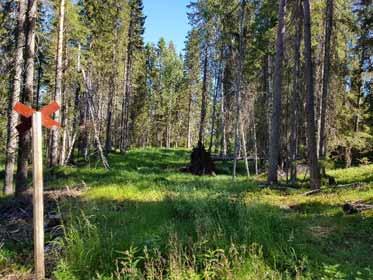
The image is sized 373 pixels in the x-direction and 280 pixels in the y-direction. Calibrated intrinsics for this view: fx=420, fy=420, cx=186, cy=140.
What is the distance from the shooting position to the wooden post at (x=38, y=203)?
18.1 ft

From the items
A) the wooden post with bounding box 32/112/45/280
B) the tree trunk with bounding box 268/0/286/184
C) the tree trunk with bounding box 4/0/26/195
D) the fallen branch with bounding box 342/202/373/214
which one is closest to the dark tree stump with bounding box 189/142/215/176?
the tree trunk with bounding box 268/0/286/184

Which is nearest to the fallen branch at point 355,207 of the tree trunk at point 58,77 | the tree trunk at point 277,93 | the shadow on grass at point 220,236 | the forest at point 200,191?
the forest at point 200,191

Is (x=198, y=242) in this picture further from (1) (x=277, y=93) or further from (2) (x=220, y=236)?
(1) (x=277, y=93)

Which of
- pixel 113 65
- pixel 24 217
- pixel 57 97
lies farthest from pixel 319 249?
pixel 113 65

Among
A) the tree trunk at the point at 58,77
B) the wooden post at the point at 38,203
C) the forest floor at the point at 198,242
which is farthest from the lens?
the tree trunk at the point at 58,77

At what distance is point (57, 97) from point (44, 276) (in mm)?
14158

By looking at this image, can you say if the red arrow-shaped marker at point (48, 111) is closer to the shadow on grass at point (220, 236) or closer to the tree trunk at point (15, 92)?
the shadow on grass at point (220, 236)

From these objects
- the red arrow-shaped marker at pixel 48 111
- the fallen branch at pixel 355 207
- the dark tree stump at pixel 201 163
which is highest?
the red arrow-shaped marker at pixel 48 111

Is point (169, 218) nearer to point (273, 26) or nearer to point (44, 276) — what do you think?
point (44, 276)

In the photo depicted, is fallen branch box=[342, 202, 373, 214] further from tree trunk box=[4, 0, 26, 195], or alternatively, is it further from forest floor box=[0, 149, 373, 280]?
tree trunk box=[4, 0, 26, 195]

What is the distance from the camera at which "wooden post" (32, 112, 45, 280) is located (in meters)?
5.52

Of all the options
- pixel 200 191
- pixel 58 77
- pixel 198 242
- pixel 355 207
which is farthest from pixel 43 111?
pixel 58 77

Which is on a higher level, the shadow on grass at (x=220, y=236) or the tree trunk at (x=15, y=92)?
the tree trunk at (x=15, y=92)

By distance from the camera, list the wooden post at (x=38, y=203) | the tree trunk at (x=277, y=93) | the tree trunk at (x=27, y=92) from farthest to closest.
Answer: the tree trunk at (x=277, y=93), the tree trunk at (x=27, y=92), the wooden post at (x=38, y=203)
